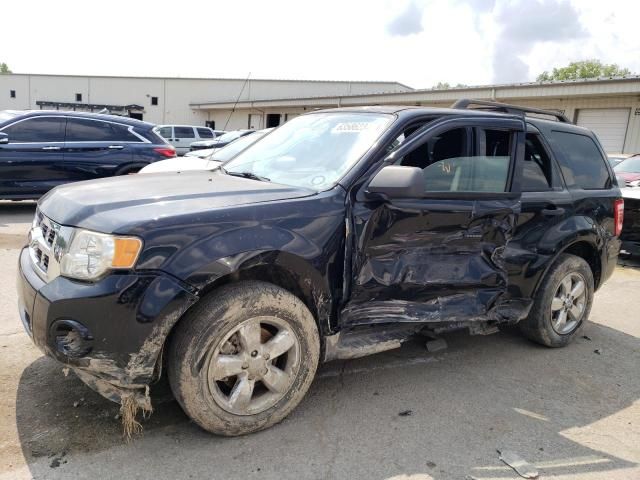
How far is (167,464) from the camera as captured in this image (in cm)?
262

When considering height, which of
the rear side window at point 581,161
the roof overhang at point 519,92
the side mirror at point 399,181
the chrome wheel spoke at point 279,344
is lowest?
the chrome wheel spoke at point 279,344

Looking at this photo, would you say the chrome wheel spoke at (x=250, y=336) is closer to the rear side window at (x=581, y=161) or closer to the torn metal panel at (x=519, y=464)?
the torn metal panel at (x=519, y=464)

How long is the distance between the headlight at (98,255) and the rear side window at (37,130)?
23.9 feet

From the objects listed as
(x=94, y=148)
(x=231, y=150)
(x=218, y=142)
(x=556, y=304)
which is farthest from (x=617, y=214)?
(x=218, y=142)

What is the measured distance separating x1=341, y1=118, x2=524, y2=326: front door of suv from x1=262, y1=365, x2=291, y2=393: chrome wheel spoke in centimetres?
49

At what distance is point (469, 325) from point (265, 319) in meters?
1.74

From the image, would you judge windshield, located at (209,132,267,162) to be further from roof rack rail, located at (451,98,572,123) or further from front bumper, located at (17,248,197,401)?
front bumper, located at (17,248,197,401)

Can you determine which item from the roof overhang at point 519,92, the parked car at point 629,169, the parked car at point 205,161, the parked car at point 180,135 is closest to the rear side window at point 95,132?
the parked car at point 205,161

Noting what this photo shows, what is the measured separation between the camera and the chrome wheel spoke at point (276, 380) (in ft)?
9.54

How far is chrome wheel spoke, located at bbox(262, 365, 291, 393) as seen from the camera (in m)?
2.91

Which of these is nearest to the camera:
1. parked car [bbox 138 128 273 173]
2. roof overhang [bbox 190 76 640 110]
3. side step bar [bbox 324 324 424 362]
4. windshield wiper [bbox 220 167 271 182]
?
side step bar [bbox 324 324 424 362]

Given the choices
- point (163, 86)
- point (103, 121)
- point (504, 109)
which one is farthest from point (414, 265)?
point (163, 86)

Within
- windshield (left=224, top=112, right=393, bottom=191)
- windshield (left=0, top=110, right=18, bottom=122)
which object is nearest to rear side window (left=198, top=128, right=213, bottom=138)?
windshield (left=0, top=110, right=18, bottom=122)

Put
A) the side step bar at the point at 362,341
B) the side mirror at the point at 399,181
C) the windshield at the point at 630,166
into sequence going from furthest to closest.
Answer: the windshield at the point at 630,166, the side step bar at the point at 362,341, the side mirror at the point at 399,181
